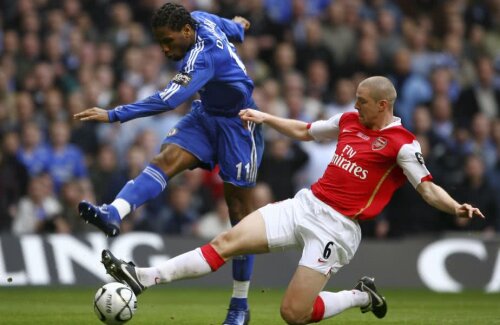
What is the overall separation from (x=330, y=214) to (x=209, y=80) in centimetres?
173

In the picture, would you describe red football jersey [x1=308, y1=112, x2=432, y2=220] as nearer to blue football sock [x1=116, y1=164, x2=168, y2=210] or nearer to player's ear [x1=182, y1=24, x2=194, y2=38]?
blue football sock [x1=116, y1=164, x2=168, y2=210]

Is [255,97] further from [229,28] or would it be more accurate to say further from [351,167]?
[351,167]

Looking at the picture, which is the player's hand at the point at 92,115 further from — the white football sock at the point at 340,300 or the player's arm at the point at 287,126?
the white football sock at the point at 340,300

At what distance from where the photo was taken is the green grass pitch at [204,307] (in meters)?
10.8

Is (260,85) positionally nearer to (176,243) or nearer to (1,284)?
(176,243)

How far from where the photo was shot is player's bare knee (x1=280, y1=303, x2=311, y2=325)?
900cm

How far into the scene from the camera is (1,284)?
47.4ft

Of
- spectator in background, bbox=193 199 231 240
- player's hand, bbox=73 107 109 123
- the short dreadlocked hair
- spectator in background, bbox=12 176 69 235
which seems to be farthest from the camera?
spectator in background, bbox=193 199 231 240

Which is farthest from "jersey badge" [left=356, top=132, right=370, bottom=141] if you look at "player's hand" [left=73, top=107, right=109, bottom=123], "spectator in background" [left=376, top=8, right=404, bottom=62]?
"spectator in background" [left=376, top=8, right=404, bottom=62]

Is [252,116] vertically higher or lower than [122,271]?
higher

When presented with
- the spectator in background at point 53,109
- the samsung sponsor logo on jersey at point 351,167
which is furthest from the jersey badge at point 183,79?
the spectator in background at point 53,109

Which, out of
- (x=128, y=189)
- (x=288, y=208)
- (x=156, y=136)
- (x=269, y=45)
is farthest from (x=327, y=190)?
(x=269, y=45)

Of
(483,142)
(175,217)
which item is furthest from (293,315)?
(483,142)

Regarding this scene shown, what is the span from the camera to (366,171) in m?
9.16
